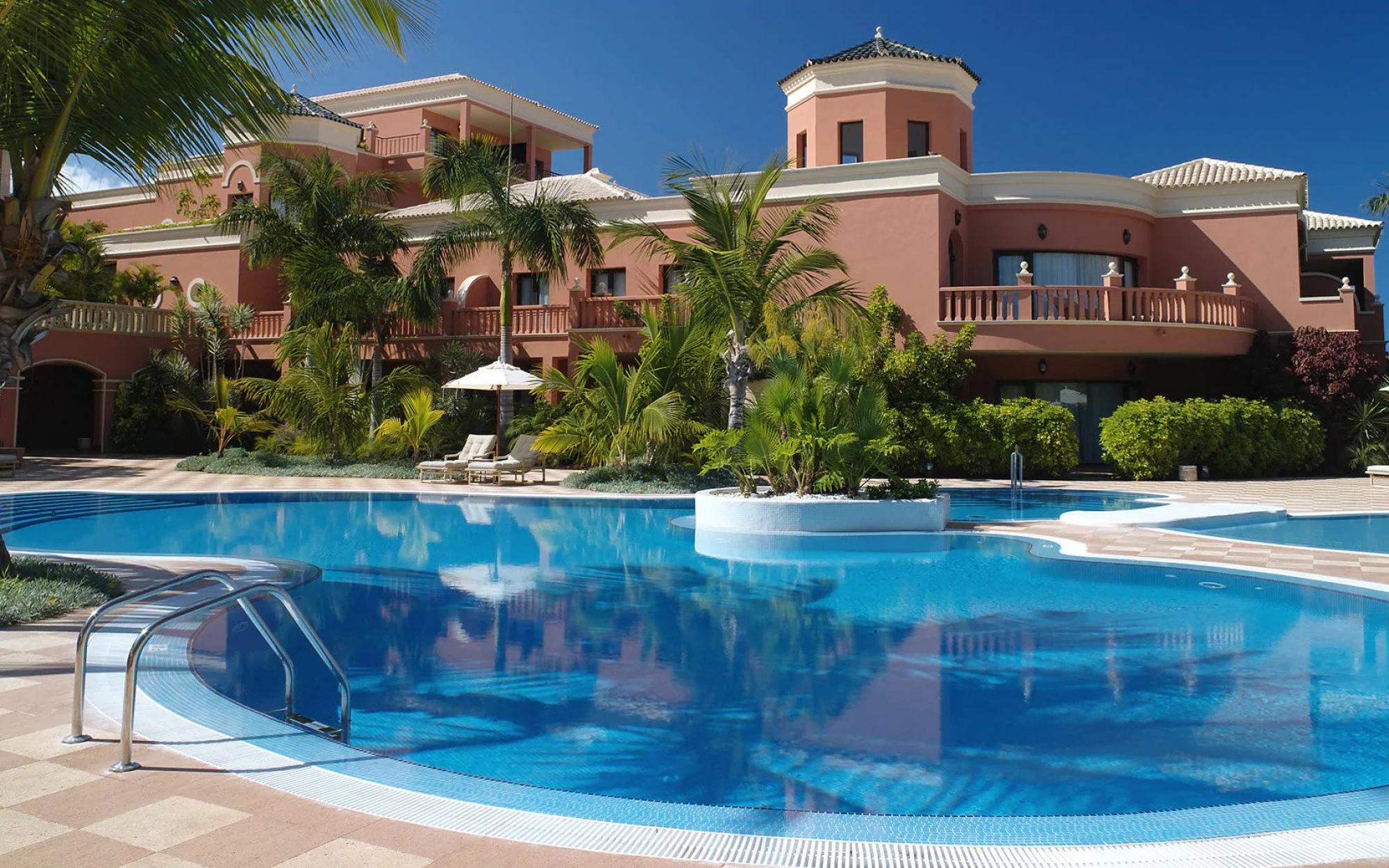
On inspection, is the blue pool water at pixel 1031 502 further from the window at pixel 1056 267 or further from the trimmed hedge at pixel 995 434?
the window at pixel 1056 267

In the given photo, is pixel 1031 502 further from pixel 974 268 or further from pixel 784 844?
pixel 784 844

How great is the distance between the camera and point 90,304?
26.2 metres

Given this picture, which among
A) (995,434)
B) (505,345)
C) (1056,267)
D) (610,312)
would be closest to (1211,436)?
(995,434)

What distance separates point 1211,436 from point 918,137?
415 inches

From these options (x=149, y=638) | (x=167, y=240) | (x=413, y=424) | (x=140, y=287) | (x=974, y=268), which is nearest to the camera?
(x=149, y=638)

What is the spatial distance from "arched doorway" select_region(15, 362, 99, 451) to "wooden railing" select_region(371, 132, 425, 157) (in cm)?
1296

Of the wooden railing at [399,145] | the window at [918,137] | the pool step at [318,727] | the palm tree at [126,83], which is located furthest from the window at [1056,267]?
the wooden railing at [399,145]

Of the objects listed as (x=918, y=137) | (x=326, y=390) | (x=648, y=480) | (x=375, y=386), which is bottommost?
(x=648, y=480)

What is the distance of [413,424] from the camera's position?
870 inches

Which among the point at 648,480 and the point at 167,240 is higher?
the point at 167,240

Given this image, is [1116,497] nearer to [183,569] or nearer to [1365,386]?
[1365,386]

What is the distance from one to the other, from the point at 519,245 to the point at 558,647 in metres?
15.2

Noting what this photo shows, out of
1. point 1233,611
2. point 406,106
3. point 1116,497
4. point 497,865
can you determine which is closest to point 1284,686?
point 1233,611

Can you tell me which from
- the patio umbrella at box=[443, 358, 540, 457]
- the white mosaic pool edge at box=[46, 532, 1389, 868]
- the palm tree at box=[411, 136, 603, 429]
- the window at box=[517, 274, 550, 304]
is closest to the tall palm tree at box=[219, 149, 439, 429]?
the palm tree at box=[411, 136, 603, 429]
